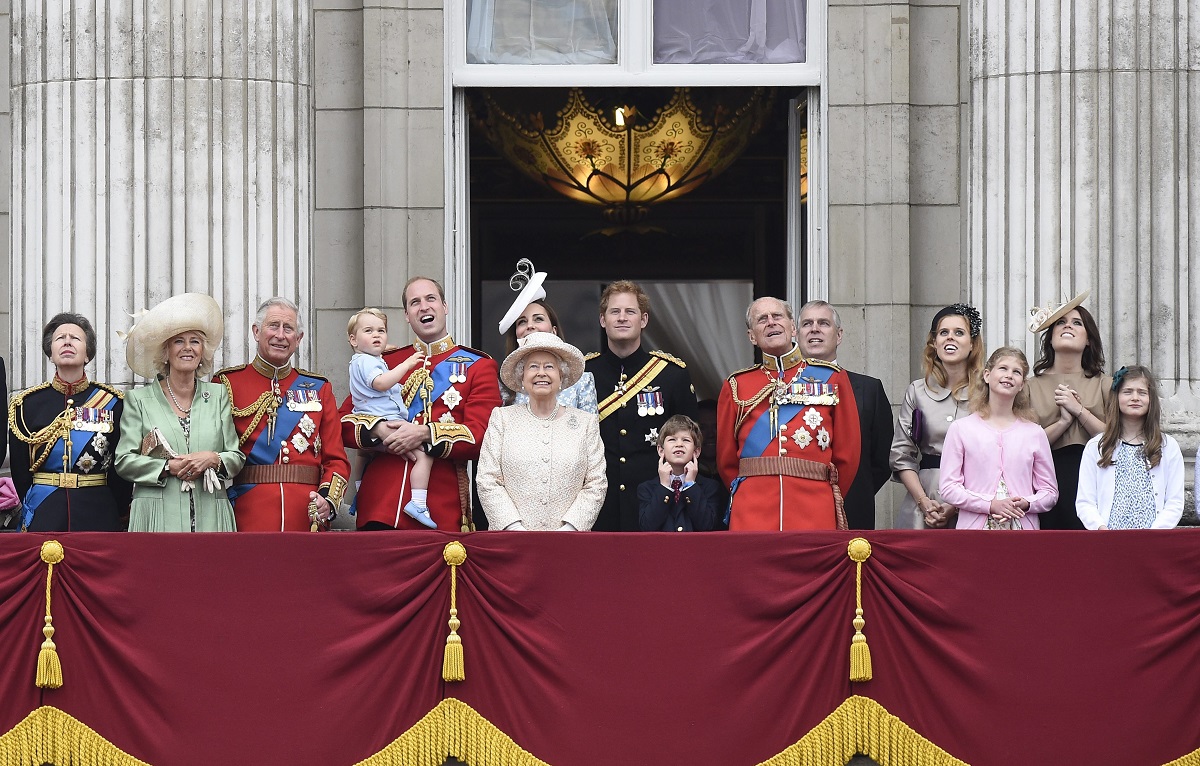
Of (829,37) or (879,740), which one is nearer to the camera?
(879,740)

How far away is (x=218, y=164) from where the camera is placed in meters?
10.3

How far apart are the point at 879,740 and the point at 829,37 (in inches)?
195

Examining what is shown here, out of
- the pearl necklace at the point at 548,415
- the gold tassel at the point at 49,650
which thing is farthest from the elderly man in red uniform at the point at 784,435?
the gold tassel at the point at 49,650

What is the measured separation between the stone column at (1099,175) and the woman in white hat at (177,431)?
4460 mm

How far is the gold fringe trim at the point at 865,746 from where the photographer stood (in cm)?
753

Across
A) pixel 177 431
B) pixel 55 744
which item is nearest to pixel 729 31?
pixel 177 431

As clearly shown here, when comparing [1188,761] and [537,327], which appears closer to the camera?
[1188,761]

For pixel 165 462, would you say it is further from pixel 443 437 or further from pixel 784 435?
→ pixel 784 435

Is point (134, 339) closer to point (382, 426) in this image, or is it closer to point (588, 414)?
point (382, 426)

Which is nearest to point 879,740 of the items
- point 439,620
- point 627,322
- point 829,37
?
point 439,620

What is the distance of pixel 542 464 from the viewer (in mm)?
8172

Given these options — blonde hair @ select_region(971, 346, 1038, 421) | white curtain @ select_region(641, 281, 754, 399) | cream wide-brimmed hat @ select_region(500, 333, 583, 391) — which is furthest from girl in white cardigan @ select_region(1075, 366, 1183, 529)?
white curtain @ select_region(641, 281, 754, 399)

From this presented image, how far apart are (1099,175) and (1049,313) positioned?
1111 mm

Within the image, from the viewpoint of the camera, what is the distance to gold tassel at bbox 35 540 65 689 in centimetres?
752
